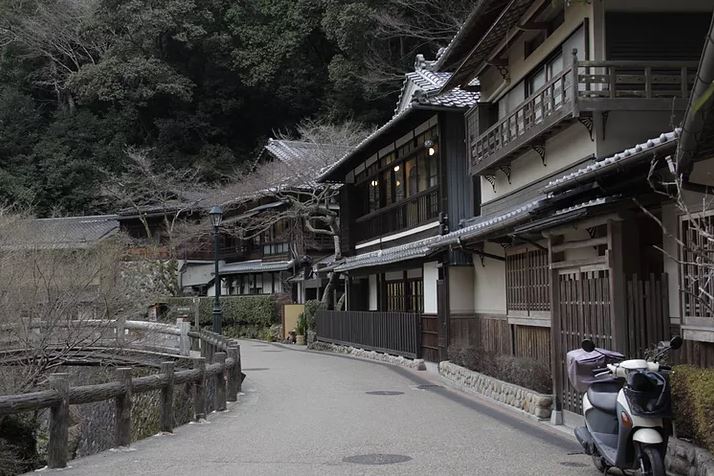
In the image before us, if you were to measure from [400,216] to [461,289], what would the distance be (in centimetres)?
578

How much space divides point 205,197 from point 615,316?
1418 inches

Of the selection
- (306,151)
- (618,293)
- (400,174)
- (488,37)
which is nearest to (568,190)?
(618,293)

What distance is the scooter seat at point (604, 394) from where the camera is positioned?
23.8ft

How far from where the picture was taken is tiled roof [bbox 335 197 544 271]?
1349 centimetres

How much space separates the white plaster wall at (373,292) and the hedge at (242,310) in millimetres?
11009

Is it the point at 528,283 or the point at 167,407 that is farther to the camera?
the point at 528,283

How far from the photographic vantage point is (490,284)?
62.7 ft

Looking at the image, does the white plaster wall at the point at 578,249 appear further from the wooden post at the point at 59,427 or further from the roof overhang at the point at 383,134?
the roof overhang at the point at 383,134

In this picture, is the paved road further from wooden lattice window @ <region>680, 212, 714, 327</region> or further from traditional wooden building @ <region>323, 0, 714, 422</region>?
wooden lattice window @ <region>680, 212, 714, 327</region>

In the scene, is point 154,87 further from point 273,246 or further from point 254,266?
point 254,266

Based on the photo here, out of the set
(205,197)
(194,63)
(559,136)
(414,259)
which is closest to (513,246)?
(559,136)

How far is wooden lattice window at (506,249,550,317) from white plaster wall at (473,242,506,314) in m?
1.06

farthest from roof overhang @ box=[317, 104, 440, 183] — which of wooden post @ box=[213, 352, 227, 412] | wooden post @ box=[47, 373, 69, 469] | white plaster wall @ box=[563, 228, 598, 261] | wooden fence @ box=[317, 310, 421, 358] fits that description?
wooden post @ box=[47, 373, 69, 469]

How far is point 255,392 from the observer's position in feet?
54.9
